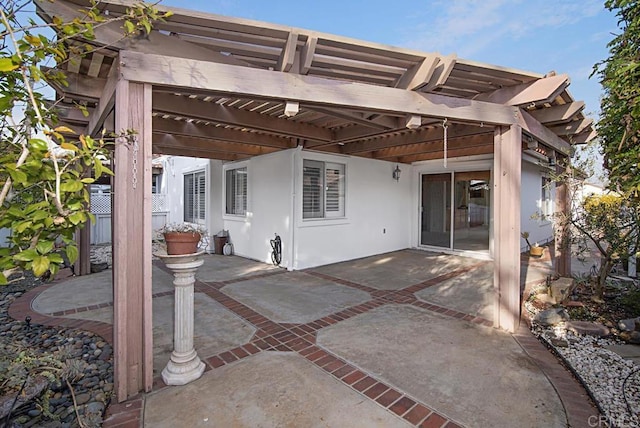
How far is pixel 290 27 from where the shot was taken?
2.50 m

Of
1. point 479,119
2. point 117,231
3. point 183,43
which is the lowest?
point 117,231

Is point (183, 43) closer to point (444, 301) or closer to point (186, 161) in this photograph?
point (444, 301)

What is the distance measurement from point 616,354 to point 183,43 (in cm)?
520

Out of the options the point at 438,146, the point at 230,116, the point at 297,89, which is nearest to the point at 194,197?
the point at 230,116

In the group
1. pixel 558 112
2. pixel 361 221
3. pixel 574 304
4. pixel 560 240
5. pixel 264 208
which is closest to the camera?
pixel 558 112

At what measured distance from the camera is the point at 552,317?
13.7 ft

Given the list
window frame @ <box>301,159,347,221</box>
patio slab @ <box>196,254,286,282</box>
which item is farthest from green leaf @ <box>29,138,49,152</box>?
window frame @ <box>301,159,347,221</box>

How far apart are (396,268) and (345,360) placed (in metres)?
4.42

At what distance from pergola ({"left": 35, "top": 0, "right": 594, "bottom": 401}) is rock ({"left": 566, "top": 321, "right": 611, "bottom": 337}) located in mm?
767

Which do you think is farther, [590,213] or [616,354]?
[590,213]

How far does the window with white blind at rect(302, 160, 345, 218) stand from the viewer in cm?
730

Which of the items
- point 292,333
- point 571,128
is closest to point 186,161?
point 292,333

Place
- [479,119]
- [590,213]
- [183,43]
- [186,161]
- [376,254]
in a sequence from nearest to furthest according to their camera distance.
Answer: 1. [183,43]
2. [479,119]
3. [590,213]
4. [376,254]
5. [186,161]

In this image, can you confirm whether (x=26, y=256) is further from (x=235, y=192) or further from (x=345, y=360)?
(x=235, y=192)
